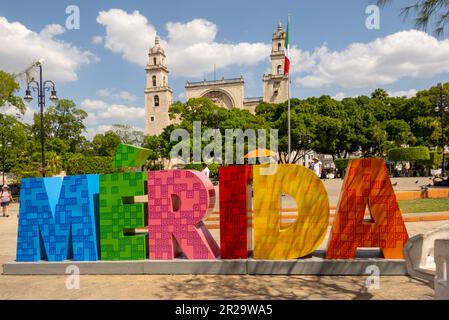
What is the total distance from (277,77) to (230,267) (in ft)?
265

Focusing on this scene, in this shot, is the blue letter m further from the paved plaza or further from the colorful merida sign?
the paved plaza

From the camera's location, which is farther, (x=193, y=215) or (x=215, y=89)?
(x=215, y=89)

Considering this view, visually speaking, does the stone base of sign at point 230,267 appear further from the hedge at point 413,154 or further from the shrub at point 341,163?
the shrub at point 341,163

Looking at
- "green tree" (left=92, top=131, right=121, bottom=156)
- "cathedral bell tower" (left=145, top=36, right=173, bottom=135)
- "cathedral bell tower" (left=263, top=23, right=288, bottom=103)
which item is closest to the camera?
"green tree" (left=92, top=131, right=121, bottom=156)

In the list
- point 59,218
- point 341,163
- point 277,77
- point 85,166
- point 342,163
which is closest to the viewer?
point 59,218

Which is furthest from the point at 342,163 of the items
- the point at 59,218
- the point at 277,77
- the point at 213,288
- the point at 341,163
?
the point at 213,288

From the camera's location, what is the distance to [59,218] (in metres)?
8.33

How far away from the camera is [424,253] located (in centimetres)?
500

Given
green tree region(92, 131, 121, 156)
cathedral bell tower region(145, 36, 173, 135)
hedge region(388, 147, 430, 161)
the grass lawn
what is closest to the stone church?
cathedral bell tower region(145, 36, 173, 135)

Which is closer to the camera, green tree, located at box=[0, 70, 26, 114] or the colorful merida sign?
the colorful merida sign

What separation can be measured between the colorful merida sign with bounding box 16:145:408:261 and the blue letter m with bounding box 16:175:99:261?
0.02m

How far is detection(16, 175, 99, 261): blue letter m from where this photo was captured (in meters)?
8.22

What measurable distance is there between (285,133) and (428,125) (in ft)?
64.5

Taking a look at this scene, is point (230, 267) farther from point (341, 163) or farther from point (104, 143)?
point (104, 143)
